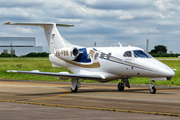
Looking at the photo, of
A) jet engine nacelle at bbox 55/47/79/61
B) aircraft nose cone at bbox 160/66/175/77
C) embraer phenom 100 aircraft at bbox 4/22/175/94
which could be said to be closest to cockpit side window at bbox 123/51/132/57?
embraer phenom 100 aircraft at bbox 4/22/175/94

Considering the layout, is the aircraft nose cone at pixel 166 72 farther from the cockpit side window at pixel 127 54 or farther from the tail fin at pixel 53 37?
the tail fin at pixel 53 37

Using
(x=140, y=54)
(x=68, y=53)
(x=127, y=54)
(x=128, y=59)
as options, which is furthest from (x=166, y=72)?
(x=68, y=53)

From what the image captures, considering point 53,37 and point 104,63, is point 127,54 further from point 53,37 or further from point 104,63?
point 53,37

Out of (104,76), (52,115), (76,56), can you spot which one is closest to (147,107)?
(52,115)

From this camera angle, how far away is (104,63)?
1059 inches

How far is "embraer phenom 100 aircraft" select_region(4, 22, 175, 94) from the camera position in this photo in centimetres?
2442

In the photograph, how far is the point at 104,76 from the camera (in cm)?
2680

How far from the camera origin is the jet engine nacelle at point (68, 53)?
95.1 ft

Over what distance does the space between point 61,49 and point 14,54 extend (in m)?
158

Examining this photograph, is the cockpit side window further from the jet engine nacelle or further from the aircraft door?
the jet engine nacelle

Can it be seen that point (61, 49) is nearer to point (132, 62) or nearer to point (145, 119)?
point (132, 62)

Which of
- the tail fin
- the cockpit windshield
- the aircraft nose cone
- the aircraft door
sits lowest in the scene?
the aircraft nose cone

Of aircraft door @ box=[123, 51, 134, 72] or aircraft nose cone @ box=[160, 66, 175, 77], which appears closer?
aircraft nose cone @ box=[160, 66, 175, 77]

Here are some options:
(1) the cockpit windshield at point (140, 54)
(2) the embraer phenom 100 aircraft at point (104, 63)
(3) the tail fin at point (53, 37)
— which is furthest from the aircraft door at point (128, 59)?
(3) the tail fin at point (53, 37)
